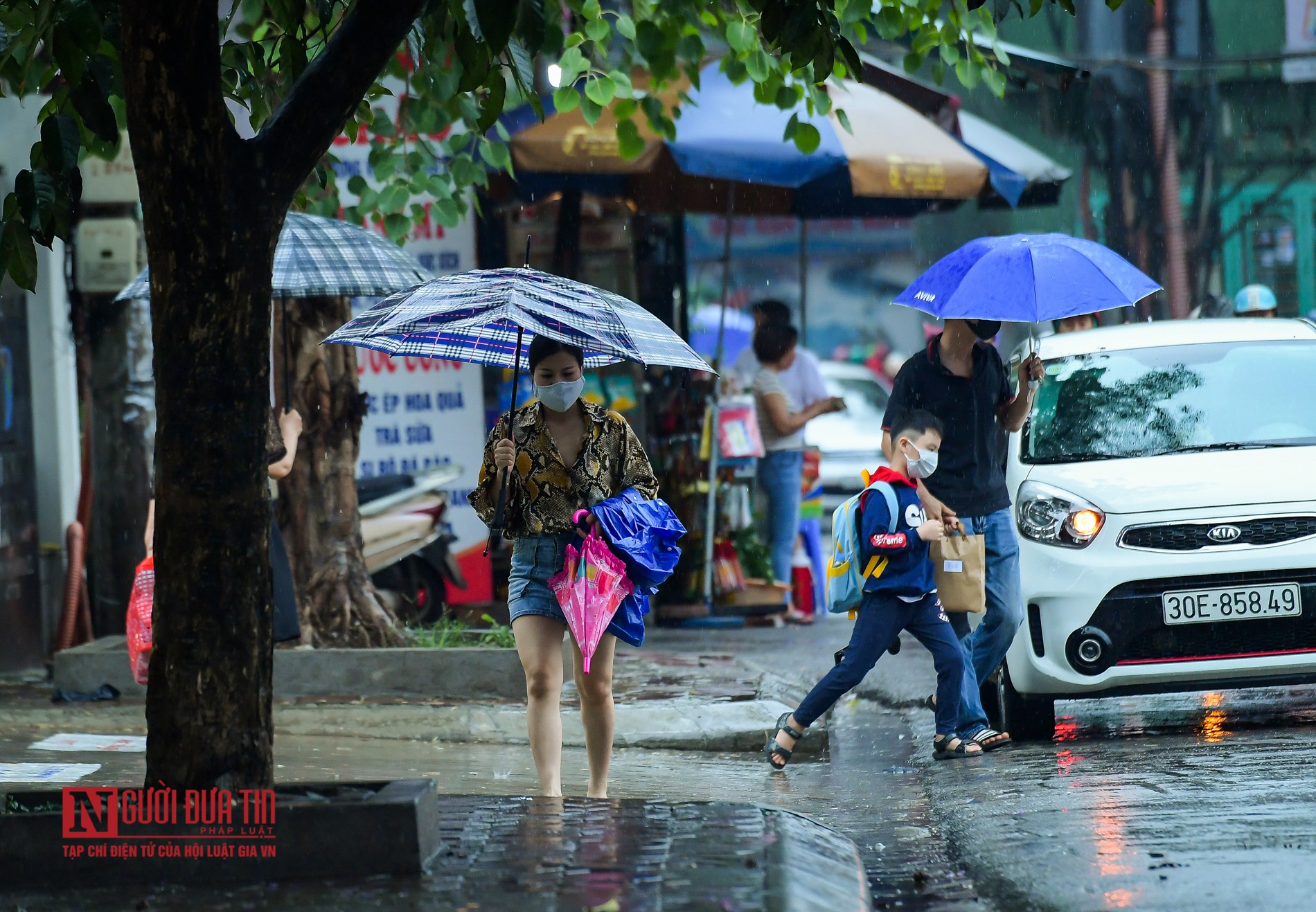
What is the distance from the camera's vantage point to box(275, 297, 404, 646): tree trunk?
875 cm

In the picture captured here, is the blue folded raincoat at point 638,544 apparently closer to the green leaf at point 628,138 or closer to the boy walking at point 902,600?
the boy walking at point 902,600

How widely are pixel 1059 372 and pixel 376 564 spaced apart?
472cm

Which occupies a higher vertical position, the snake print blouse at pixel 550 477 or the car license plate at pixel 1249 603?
the snake print blouse at pixel 550 477

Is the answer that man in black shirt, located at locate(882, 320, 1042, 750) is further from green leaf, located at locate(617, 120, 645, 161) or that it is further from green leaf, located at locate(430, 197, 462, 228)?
green leaf, located at locate(430, 197, 462, 228)

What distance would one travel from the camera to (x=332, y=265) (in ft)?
24.2

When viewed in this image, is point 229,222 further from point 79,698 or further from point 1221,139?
point 1221,139

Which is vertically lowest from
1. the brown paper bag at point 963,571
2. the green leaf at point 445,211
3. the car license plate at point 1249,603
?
the car license plate at point 1249,603

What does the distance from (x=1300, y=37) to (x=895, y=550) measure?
17398 millimetres

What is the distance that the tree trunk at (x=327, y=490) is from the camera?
28.7 ft

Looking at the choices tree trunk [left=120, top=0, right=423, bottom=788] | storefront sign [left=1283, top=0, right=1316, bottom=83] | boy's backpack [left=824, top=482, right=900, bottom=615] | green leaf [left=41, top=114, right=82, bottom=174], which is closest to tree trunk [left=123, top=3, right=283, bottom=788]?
tree trunk [left=120, top=0, right=423, bottom=788]

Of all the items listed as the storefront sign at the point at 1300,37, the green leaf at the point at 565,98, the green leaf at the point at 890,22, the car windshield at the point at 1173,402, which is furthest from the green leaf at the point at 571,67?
the storefront sign at the point at 1300,37

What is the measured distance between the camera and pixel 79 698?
838 cm

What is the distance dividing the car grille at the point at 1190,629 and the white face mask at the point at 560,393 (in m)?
2.39

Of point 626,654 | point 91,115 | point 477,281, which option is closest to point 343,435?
point 626,654
